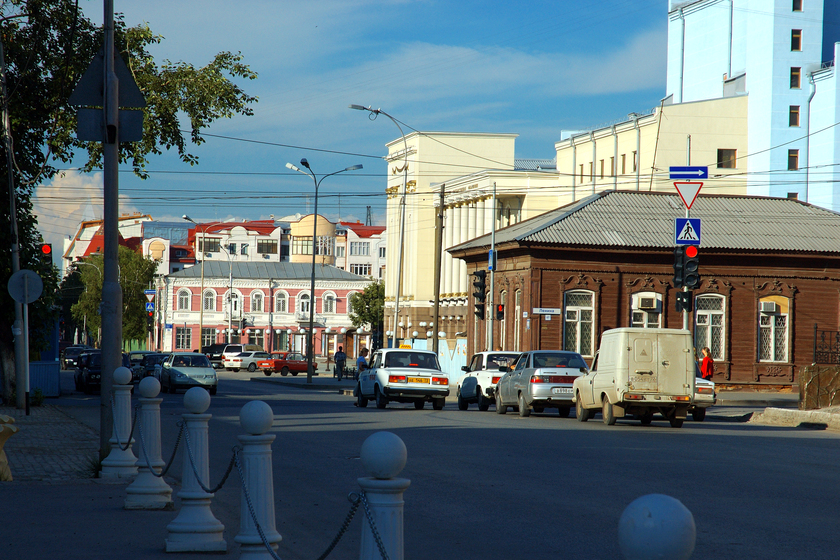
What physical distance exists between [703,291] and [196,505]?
37285 mm

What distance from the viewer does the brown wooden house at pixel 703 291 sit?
41688mm

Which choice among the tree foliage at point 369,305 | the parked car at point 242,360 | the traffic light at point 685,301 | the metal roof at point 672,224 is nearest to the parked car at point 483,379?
the traffic light at point 685,301

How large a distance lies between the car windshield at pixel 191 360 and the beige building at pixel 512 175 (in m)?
16.8

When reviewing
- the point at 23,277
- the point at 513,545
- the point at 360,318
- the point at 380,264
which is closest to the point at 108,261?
the point at 513,545

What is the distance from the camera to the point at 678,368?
2070 cm

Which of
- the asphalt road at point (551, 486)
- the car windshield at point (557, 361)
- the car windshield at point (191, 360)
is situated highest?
the car windshield at point (557, 361)

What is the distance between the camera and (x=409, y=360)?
2778 cm

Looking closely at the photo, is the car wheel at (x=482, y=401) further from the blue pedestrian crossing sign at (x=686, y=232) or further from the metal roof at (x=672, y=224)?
the metal roof at (x=672, y=224)

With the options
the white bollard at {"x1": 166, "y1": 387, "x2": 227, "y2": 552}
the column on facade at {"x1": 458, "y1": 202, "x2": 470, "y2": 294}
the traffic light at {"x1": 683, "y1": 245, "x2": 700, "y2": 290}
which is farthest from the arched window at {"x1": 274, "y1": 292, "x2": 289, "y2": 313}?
the white bollard at {"x1": 166, "y1": 387, "x2": 227, "y2": 552}

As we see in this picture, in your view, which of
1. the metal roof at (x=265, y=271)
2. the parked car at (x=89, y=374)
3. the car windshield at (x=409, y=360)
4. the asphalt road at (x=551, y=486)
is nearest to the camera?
the asphalt road at (x=551, y=486)

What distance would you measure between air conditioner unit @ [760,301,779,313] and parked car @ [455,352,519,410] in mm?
17303

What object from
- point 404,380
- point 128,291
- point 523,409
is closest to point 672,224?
point 404,380

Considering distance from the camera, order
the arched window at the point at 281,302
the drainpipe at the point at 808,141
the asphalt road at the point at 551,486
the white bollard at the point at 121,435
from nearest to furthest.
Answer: the asphalt road at the point at 551,486
the white bollard at the point at 121,435
the drainpipe at the point at 808,141
the arched window at the point at 281,302

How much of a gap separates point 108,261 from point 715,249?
33733mm
